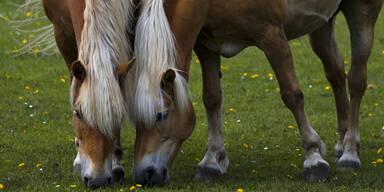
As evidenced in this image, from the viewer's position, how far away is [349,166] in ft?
19.2

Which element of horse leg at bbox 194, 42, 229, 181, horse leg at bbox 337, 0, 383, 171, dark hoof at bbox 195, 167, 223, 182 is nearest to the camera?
dark hoof at bbox 195, 167, 223, 182

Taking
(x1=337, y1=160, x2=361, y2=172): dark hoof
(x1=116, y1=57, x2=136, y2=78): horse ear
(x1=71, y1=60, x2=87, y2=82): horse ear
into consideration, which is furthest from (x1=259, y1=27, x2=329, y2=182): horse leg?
(x1=71, y1=60, x2=87, y2=82): horse ear

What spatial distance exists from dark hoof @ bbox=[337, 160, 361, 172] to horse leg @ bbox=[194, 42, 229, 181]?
1.08 meters

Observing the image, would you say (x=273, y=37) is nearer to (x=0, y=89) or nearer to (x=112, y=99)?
(x=112, y=99)

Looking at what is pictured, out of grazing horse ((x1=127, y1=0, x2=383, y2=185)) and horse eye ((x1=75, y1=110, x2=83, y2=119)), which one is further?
grazing horse ((x1=127, y1=0, x2=383, y2=185))

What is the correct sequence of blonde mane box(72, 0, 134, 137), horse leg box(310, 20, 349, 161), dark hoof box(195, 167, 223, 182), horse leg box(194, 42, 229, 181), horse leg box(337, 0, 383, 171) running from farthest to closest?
horse leg box(310, 20, 349, 161), horse leg box(337, 0, 383, 171), horse leg box(194, 42, 229, 181), dark hoof box(195, 167, 223, 182), blonde mane box(72, 0, 134, 137)

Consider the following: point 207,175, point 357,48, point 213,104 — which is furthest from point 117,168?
point 357,48

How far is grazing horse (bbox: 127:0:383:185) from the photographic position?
14.7 feet

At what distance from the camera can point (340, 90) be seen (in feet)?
21.7

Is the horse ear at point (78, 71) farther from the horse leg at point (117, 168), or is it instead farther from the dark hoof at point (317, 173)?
the dark hoof at point (317, 173)

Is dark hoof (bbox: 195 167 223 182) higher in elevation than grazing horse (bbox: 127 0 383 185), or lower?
lower

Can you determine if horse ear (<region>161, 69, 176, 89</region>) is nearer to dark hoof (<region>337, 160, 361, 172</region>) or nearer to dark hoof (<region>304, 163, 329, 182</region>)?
dark hoof (<region>304, 163, 329, 182</region>)

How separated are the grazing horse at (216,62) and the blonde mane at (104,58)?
14 cm

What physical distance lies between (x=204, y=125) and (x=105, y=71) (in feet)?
Answer: 12.2
